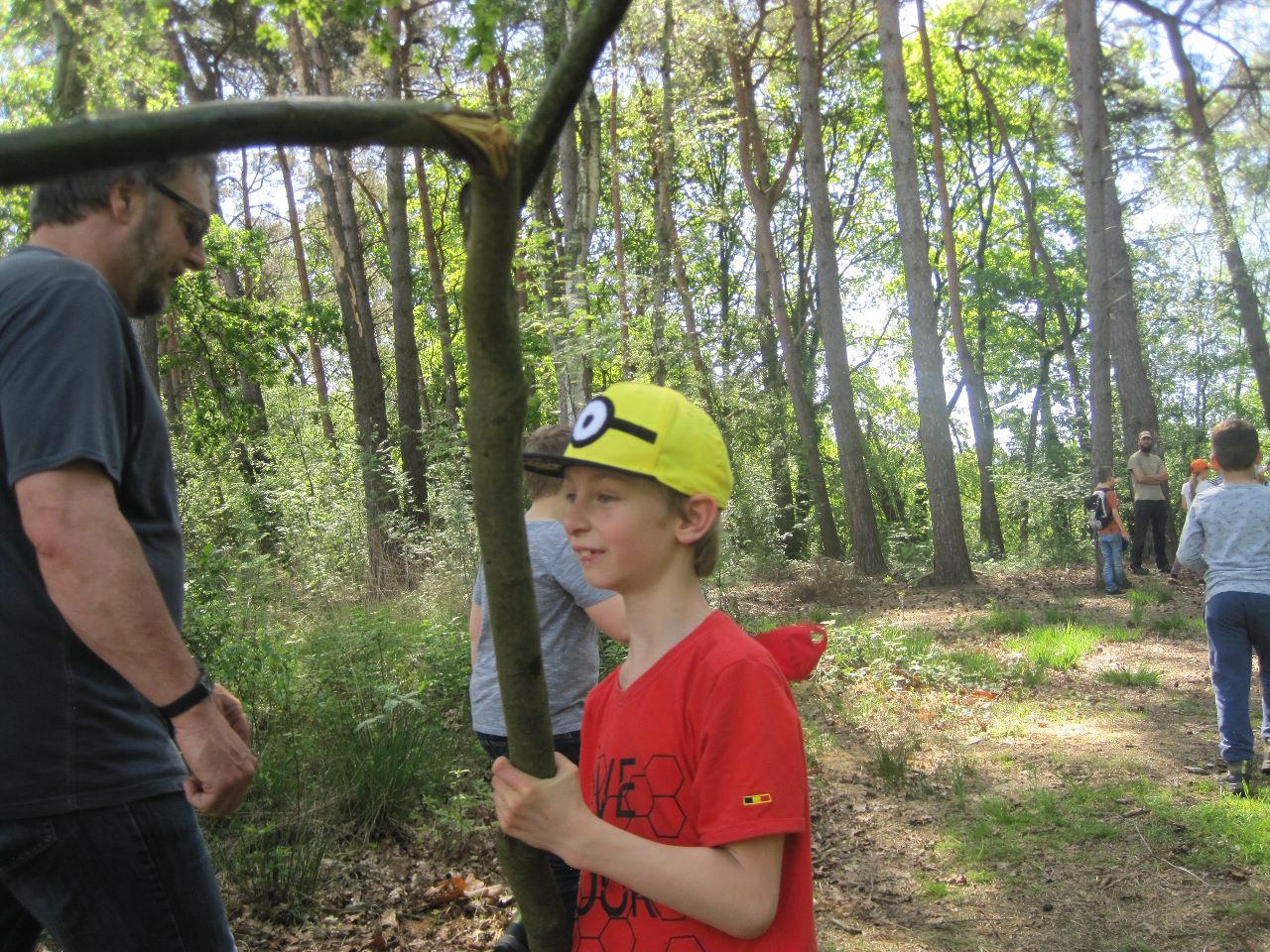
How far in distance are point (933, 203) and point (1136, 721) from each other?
30467mm

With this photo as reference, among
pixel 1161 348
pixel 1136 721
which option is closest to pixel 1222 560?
pixel 1136 721

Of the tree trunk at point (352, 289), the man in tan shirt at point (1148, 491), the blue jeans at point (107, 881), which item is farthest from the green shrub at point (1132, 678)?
the tree trunk at point (352, 289)

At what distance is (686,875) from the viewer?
148 cm

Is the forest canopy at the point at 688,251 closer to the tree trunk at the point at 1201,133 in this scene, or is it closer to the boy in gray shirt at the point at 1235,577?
the tree trunk at the point at 1201,133

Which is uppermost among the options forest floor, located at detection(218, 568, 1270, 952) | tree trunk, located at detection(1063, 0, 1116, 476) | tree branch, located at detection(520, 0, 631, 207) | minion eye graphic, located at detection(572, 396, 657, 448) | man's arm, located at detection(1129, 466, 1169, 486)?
tree trunk, located at detection(1063, 0, 1116, 476)

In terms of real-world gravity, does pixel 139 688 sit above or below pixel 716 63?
below

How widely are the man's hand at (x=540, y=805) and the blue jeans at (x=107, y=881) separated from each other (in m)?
0.91

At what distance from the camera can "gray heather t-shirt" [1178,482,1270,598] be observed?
546cm

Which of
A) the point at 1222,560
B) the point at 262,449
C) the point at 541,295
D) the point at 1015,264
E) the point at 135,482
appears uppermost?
the point at 1015,264

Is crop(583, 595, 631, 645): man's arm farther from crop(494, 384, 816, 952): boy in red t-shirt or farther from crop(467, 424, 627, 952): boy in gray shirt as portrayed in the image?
crop(494, 384, 816, 952): boy in red t-shirt

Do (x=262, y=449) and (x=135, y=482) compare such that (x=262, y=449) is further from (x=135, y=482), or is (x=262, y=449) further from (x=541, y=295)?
(x=135, y=482)

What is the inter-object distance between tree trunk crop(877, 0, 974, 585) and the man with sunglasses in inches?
532

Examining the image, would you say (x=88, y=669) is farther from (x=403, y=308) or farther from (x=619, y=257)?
(x=619, y=257)

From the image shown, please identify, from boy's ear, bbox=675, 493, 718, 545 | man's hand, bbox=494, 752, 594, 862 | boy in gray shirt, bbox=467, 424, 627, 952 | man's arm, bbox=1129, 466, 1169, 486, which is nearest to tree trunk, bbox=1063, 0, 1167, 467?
man's arm, bbox=1129, 466, 1169, 486
